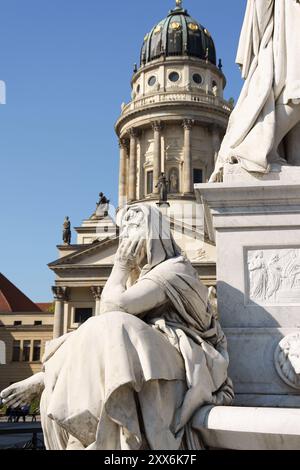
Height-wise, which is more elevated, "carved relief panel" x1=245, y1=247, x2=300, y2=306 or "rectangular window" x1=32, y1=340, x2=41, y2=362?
"carved relief panel" x1=245, y1=247, x2=300, y2=306

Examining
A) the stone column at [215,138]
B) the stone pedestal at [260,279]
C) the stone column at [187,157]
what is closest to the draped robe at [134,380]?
the stone pedestal at [260,279]

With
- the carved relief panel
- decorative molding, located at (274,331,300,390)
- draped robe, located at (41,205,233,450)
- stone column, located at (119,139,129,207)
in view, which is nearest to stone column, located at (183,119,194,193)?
stone column, located at (119,139,129,207)

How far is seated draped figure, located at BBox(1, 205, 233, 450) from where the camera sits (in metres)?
2.29

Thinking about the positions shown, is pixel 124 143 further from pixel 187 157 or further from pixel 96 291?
pixel 96 291

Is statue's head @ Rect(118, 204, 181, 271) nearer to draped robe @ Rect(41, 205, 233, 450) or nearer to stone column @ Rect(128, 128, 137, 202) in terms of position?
draped robe @ Rect(41, 205, 233, 450)

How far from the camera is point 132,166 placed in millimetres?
56188

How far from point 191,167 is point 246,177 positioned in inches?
2014

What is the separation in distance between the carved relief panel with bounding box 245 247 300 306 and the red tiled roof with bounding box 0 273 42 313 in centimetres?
5278

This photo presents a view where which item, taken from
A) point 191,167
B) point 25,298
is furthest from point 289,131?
point 25,298

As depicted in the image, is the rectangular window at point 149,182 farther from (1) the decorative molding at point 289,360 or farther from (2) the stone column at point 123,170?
(1) the decorative molding at point 289,360

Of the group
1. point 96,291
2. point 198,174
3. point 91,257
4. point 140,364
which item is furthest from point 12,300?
point 140,364

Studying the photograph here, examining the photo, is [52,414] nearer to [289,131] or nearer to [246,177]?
[246,177]
